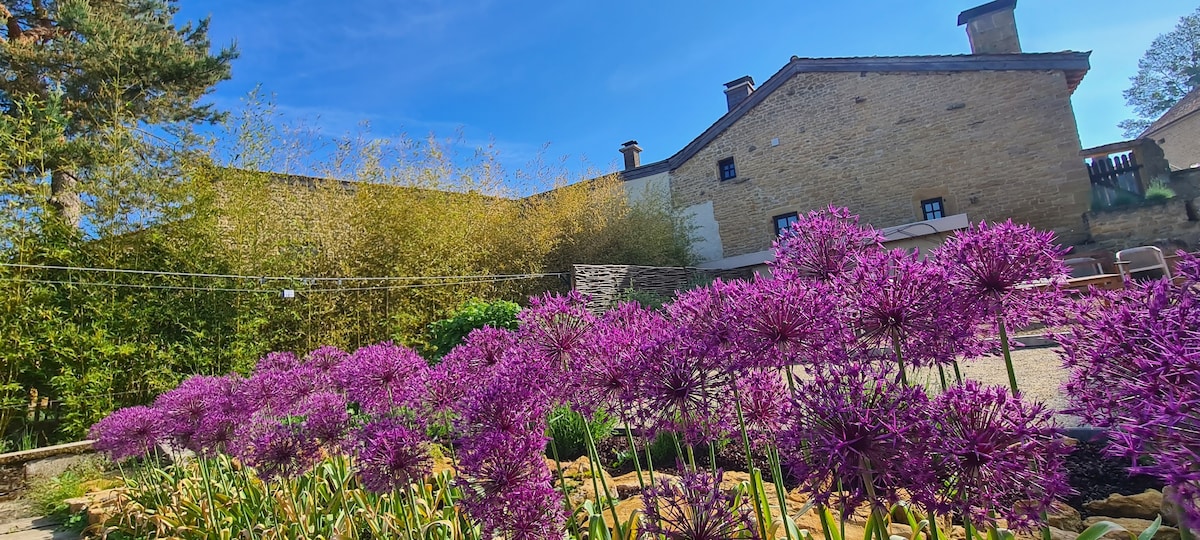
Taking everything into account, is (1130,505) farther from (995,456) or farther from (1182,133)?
(1182,133)

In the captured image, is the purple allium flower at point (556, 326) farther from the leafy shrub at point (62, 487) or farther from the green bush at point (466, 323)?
the leafy shrub at point (62, 487)

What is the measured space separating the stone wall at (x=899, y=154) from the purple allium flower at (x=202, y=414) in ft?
36.1

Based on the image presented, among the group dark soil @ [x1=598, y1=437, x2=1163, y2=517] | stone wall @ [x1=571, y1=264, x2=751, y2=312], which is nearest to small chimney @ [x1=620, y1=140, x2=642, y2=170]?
stone wall @ [x1=571, y1=264, x2=751, y2=312]

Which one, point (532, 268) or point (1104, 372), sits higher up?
point (532, 268)

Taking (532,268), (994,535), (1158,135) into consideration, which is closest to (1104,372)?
(994,535)

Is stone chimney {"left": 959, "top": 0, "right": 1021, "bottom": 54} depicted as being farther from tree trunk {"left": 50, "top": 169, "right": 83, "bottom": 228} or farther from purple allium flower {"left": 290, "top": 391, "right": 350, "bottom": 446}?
tree trunk {"left": 50, "top": 169, "right": 83, "bottom": 228}

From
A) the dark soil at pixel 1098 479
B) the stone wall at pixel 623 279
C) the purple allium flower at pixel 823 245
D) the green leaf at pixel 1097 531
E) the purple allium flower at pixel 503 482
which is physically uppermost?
the stone wall at pixel 623 279

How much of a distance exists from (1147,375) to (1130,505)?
1888 millimetres

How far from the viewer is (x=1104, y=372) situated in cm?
85

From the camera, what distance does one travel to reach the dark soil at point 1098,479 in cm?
213

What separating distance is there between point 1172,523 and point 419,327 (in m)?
6.93

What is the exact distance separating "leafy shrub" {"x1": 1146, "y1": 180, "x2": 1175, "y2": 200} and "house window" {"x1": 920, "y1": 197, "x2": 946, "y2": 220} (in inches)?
143

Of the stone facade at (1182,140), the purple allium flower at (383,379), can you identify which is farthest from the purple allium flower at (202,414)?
the stone facade at (1182,140)

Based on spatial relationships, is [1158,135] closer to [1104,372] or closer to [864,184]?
[864,184]
